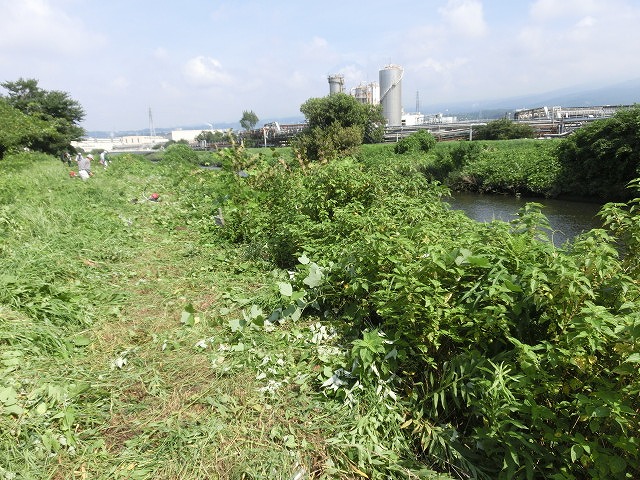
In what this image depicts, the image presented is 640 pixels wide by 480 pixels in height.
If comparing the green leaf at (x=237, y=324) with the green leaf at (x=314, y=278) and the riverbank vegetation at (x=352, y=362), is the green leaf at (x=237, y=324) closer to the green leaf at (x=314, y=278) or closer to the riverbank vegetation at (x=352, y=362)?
the riverbank vegetation at (x=352, y=362)

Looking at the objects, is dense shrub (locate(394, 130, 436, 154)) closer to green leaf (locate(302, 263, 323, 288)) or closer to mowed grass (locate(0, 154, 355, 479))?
mowed grass (locate(0, 154, 355, 479))

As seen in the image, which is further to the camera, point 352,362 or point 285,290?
point 285,290

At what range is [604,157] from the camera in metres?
16.2

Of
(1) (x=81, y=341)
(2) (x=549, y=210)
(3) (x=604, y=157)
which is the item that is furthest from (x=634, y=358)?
(3) (x=604, y=157)

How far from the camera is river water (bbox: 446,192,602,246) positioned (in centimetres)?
1351

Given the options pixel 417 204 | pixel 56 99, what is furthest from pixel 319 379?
pixel 56 99

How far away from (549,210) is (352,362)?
16.8 metres

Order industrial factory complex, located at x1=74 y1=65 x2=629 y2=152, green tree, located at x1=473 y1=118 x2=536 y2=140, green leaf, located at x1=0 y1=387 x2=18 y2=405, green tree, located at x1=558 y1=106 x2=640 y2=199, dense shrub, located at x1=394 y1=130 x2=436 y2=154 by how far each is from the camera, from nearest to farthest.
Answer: green leaf, located at x1=0 y1=387 x2=18 y2=405, green tree, located at x1=558 y1=106 x2=640 y2=199, dense shrub, located at x1=394 y1=130 x2=436 y2=154, green tree, located at x1=473 y1=118 x2=536 y2=140, industrial factory complex, located at x1=74 y1=65 x2=629 y2=152

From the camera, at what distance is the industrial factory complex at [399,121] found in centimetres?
3842

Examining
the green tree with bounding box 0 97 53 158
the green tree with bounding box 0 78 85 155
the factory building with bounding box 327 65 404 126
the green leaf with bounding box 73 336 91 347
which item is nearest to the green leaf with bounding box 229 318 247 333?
the green leaf with bounding box 73 336 91 347

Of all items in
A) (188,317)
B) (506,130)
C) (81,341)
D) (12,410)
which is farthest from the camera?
(506,130)

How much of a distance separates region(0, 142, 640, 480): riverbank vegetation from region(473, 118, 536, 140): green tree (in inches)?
1411

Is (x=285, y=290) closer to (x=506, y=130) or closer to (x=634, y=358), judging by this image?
(x=634, y=358)

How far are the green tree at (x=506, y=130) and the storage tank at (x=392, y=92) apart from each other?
1942 inches
